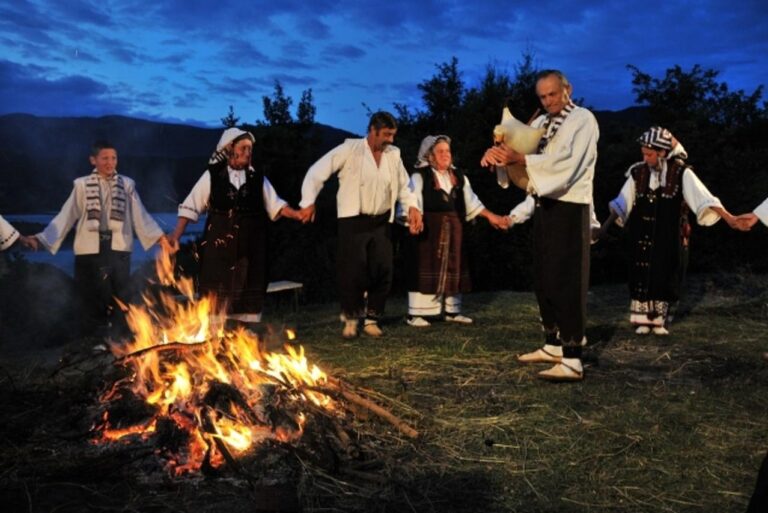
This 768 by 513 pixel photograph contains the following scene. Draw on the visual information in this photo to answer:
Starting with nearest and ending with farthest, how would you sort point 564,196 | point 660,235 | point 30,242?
point 564,196, point 30,242, point 660,235

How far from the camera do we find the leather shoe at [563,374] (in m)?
5.49

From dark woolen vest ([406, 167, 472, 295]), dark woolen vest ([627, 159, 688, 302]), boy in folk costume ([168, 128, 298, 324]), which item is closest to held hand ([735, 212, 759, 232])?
dark woolen vest ([627, 159, 688, 302])

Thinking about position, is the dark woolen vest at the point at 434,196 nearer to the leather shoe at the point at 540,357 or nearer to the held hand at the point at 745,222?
the leather shoe at the point at 540,357

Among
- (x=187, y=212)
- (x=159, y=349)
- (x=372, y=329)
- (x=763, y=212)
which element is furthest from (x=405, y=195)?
(x=159, y=349)

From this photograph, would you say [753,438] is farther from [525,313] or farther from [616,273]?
[616,273]

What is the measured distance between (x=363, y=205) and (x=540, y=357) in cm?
242

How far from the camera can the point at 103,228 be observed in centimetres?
697

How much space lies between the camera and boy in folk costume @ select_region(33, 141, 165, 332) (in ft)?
22.5

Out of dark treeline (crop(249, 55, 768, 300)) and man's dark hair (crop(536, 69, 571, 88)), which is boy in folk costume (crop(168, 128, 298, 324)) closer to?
man's dark hair (crop(536, 69, 571, 88))

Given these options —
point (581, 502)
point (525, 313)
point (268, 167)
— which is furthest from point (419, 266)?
point (268, 167)

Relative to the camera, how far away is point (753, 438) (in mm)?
4336

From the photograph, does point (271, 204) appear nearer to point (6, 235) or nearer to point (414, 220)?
point (414, 220)

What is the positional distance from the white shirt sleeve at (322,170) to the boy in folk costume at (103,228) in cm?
149

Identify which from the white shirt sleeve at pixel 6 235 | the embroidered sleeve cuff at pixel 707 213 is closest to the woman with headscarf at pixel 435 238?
the embroidered sleeve cuff at pixel 707 213
